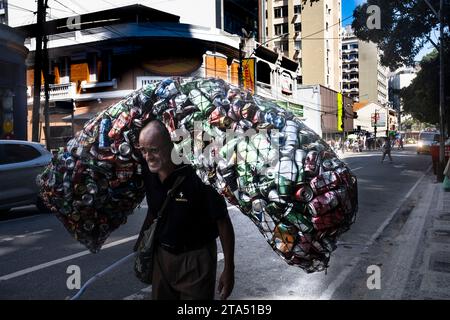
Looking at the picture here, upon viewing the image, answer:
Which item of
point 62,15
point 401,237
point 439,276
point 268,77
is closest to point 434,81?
point 268,77

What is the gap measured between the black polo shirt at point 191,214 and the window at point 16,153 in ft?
26.3

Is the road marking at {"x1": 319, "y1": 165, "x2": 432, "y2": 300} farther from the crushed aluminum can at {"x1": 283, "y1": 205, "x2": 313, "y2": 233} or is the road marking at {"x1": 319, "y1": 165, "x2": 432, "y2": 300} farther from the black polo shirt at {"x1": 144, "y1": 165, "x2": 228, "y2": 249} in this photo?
the crushed aluminum can at {"x1": 283, "y1": 205, "x2": 313, "y2": 233}

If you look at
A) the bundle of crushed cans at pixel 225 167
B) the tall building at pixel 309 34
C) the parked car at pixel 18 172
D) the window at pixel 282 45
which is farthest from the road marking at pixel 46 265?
the window at pixel 282 45

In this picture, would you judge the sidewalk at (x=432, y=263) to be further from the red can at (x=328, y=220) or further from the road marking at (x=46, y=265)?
the road marking at (x=46, y=265)

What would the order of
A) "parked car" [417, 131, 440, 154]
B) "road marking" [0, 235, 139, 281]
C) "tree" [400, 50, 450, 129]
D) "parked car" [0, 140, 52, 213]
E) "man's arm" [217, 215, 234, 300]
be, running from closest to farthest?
"man's arm" [217, 215, 234, 300] → "road marking" [0, 235, 139, 281] → "parked car" [0, 140, 52, 213] → "tree" [400, 50, 450, 129] → "parked car" [417, 131, 440, 154]

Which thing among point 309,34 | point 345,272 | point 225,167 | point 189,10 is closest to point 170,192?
point 225,167

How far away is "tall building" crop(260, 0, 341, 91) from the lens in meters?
62.6

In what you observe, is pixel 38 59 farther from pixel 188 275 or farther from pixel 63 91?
pixel 188 275

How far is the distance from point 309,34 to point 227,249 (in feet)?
211

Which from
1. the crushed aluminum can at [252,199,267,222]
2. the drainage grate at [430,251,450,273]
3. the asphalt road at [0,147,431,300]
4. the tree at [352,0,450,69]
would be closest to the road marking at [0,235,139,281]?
the asphalt road at [0,147,431,300]

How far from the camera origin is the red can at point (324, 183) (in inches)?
92.2

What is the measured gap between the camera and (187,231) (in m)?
2.72
